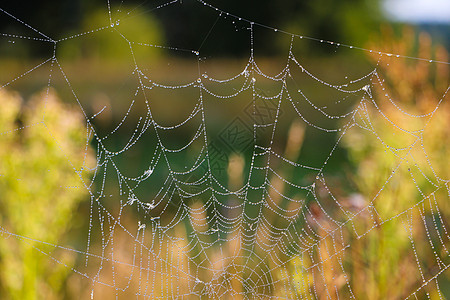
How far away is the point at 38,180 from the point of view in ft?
8.64

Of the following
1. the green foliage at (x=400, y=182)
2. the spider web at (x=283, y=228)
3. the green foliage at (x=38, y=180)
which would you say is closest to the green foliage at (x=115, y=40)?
the spider web at (x=283, y=228)

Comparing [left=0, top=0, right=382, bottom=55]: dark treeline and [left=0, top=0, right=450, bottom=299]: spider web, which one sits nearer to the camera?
[left=0, top=0, right=450, bottom=299]: spider web

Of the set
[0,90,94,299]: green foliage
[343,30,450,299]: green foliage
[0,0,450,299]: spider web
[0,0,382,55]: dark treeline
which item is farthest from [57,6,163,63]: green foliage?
[0,90,94,299]: green foliage

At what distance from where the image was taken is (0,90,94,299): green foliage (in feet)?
8.52

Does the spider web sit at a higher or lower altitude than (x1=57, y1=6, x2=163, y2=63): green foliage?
lower

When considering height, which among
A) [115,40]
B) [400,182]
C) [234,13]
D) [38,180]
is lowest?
[400,182]

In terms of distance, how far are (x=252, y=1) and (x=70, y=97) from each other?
13.5 feet

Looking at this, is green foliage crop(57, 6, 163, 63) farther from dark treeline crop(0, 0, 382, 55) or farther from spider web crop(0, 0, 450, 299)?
spider web crop(0, 0, 450, 299)

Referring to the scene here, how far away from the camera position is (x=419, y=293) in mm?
3100

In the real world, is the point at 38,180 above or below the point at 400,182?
above

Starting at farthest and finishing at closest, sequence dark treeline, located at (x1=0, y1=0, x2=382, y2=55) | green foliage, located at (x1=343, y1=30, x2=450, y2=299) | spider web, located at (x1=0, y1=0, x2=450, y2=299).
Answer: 1. dark treeline, located at (x1=0, y1=0, x2=382, y2=55)
2. spider web, located at (x1=0, y1=0, x2=450, y2=299)
3. green foliage, located at (x1=343, y1=30, x2=450, y2=299)

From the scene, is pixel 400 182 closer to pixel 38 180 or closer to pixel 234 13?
pixel 38 180

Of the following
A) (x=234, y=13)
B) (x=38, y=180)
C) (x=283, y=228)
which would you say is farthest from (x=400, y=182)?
(x=234, y=13)

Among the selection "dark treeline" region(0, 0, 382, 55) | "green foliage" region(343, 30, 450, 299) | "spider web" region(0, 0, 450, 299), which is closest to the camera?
"green foliage" region(343, 30, 450, 299)
